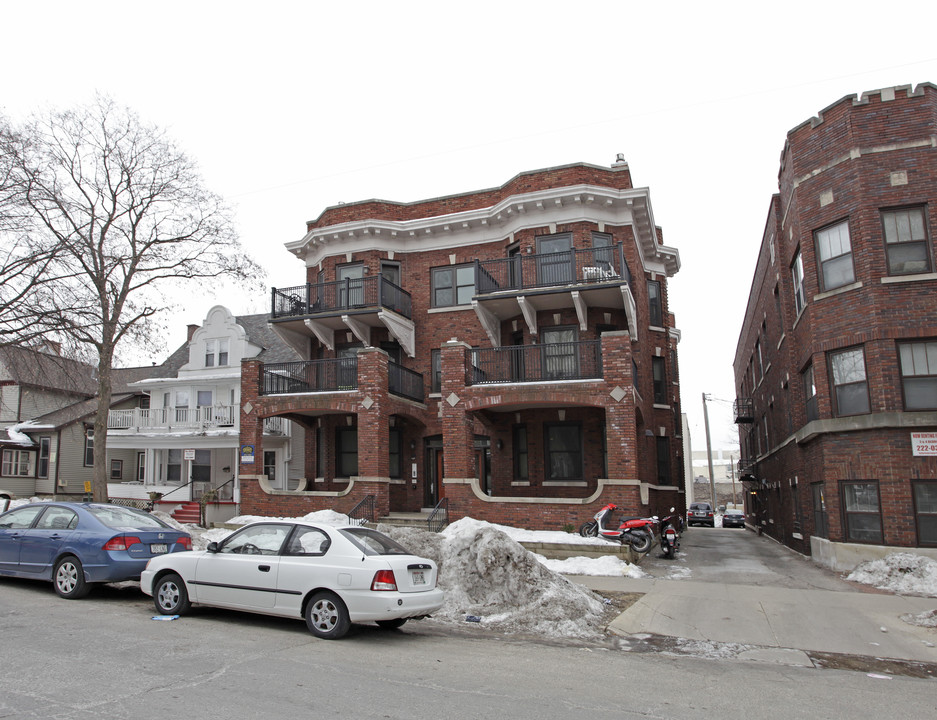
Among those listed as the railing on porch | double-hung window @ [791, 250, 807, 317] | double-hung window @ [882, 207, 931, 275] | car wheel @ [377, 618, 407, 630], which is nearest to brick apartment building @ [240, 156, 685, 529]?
double-hung window @ [791, 250, 807, 317]

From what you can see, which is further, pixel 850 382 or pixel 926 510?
pixel 850 382

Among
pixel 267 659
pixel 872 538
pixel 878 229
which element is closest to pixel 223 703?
pixel 267 659

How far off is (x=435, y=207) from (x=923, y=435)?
1650cm

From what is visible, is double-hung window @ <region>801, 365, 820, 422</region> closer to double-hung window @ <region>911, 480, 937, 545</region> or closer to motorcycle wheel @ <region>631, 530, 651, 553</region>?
double-hung window @ <region>911, 480, 937, 545</region>

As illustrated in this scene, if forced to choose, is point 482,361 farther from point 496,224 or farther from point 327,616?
point 327,616

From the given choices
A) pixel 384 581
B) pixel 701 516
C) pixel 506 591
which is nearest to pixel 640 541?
pixel 506 591

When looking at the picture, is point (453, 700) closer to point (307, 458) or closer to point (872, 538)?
point (872, 538)

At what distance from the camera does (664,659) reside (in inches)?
323

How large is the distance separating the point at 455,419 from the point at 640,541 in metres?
6.12

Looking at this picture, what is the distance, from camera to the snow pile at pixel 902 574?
42.5 feet

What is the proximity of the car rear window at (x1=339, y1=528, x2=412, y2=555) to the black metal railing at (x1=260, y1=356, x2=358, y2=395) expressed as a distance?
13.1 meters

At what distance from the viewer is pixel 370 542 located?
348 inches

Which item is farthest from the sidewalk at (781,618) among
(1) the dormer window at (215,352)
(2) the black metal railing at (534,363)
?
(1) the dormer window at (215,352)

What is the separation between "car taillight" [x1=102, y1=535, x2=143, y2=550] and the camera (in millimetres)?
10001
